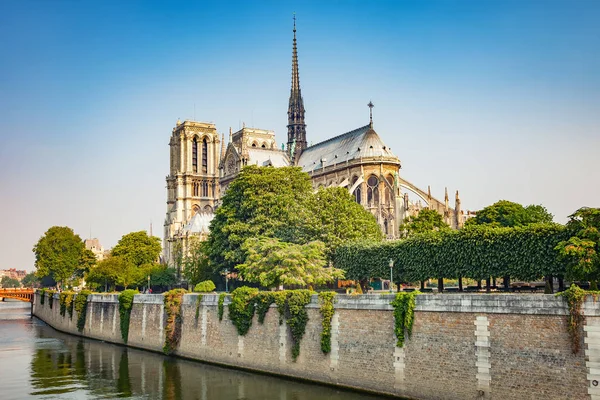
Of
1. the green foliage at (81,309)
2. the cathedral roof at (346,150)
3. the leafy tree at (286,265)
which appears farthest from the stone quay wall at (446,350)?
the cathedral roof at (346,150)

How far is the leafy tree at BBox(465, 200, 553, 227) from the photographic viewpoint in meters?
58.8

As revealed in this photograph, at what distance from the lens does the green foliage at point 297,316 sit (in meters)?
31.0

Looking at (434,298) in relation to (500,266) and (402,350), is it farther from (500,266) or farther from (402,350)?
(500,266)

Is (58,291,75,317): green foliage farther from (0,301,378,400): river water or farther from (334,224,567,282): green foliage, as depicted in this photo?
(334,224,567,282): green foliage

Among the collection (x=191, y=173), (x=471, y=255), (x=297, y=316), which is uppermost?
(x=191, y=173)

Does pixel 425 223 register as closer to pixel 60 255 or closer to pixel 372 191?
pixel 372 191

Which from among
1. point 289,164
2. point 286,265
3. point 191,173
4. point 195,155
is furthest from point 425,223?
point 195,155

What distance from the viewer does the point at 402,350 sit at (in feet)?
85.5

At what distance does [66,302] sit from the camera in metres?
61.3

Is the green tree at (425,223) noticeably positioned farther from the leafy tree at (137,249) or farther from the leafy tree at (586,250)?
the leafy tree at (137,249)

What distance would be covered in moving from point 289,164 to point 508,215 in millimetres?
53775

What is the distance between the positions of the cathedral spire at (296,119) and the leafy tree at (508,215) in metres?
50.0

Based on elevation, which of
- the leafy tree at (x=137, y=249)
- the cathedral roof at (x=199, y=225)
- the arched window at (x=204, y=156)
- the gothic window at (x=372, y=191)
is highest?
the arched window at (x=204, y=156)

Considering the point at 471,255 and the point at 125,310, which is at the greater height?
the point at 471,255
